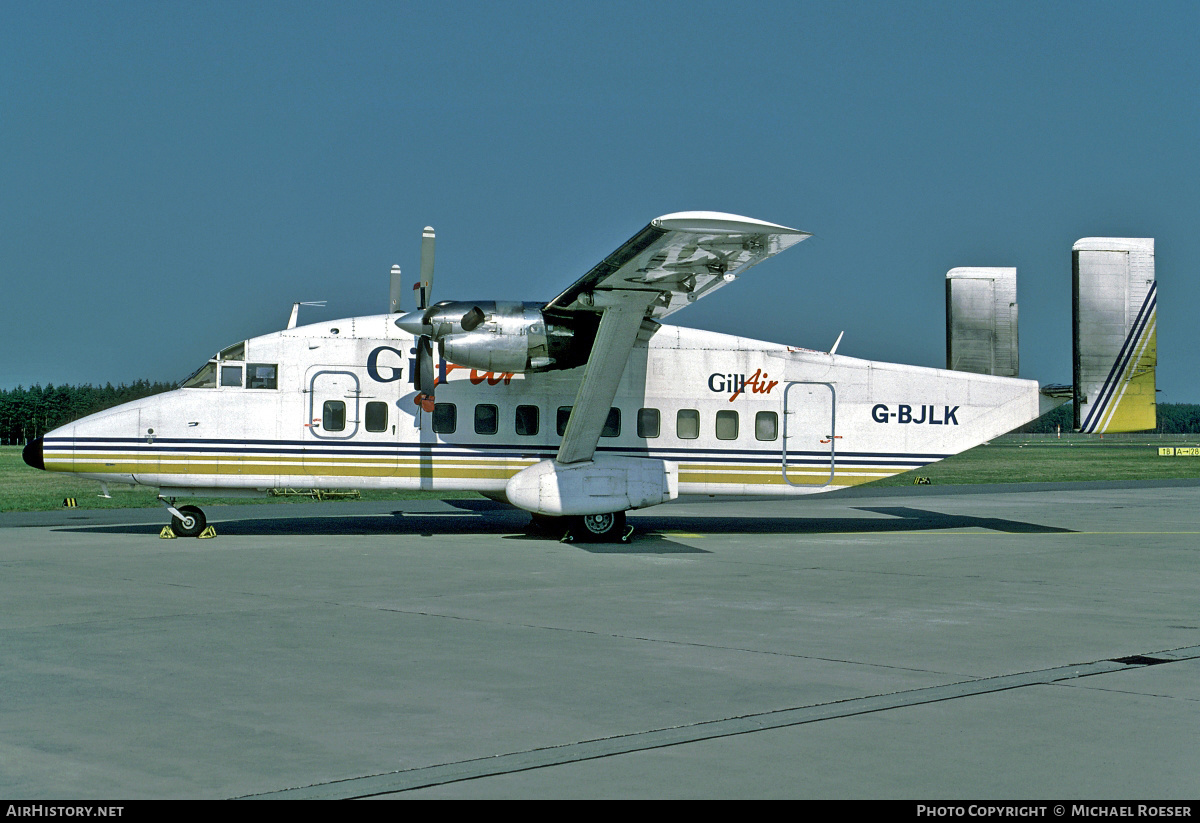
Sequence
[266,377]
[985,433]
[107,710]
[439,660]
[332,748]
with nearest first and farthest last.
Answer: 1. [332,748]
2. [107,710]
3. [439,660]
4. [266,377]
5. [985,433]

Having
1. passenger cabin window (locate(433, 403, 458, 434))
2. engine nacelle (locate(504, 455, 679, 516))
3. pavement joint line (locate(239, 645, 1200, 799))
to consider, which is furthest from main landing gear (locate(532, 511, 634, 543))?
pavement joint line (locate(239, 645, 1200, 799))

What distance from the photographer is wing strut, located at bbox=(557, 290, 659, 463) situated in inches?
627

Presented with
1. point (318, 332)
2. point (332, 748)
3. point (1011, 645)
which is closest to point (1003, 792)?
point (332, 748)

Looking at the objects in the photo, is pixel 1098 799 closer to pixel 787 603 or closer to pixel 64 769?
pixel 64 769

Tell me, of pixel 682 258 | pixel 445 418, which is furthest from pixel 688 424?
pixel 682 258

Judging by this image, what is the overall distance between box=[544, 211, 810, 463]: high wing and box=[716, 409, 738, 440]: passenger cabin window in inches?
81.9

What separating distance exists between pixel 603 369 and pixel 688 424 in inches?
104

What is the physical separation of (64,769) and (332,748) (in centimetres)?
123

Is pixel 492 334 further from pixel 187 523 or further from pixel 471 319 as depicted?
pixel 187 523

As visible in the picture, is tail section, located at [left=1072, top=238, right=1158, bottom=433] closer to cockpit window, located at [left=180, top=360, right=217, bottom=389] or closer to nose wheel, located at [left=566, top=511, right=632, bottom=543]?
nose wheel, located at [left=566, top=511, right=632, bottom=543]

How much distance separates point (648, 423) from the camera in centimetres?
1850

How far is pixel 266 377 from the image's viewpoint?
17969 millimetres
